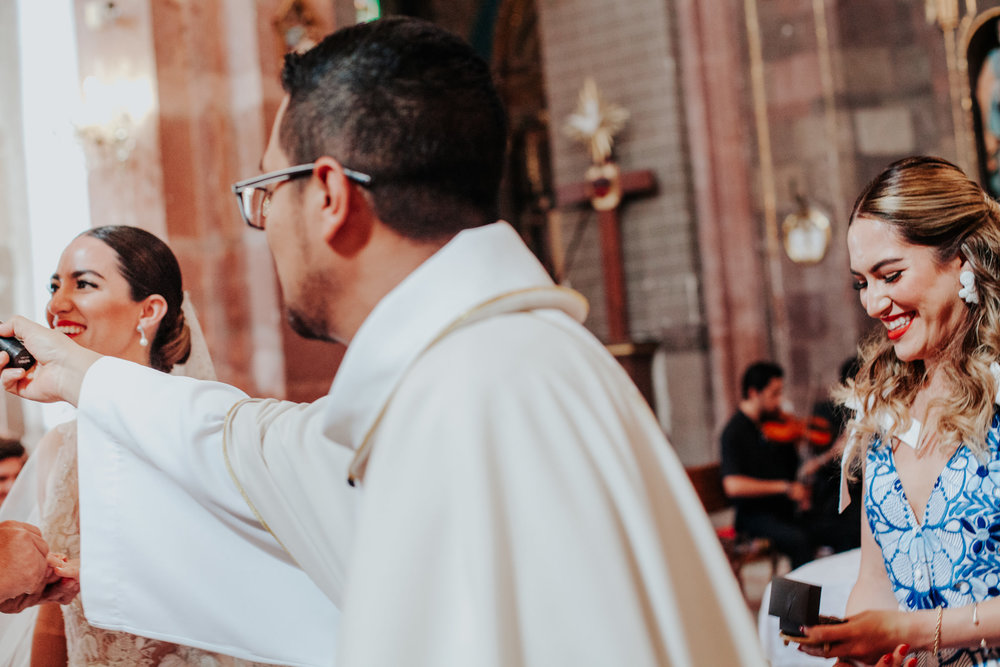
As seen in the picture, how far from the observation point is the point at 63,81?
20.3ft

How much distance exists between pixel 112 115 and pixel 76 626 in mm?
4430

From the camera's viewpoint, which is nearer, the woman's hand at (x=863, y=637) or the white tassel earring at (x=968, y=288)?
the woman's hand at (x=863, y=637)

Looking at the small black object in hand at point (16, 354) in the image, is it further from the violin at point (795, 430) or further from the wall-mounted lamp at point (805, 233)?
the wall-mounted lamp at point (805, 233)

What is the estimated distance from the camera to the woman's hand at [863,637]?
1.98 m

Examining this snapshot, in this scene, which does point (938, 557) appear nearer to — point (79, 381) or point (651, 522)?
point (651, 522)

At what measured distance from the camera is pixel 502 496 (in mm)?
1016

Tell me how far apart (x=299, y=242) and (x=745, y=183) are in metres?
9.32

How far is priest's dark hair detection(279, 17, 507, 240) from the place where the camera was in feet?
4.16

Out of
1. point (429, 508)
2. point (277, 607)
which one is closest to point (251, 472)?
point (277, 607)

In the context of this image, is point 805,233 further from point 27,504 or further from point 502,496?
point 502,496

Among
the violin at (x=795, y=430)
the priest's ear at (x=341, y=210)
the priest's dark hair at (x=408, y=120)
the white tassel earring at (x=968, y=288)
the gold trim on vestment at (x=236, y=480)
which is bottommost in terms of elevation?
the violin at (x=795, y=430)

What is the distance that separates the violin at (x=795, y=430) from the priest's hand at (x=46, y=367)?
5.80 m

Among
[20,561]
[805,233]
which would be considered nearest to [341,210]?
[20,561]

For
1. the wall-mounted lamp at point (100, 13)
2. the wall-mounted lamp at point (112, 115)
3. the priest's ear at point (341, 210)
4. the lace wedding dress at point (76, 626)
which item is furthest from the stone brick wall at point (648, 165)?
the priest's ear at point (341, 210)
